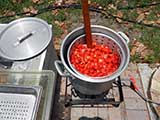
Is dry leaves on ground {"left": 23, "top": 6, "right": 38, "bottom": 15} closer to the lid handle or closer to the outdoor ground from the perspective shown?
the outdoor ground

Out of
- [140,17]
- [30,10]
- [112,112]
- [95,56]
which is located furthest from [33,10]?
[95,56]

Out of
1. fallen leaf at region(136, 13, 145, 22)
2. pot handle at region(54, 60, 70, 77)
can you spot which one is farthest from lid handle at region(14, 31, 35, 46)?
fallen leaf at region(136, 13, 145, 22)

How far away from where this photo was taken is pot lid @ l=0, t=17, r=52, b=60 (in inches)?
84.1

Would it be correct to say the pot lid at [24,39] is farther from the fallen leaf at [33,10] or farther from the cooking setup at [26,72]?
the fallen leaf at [33,10]

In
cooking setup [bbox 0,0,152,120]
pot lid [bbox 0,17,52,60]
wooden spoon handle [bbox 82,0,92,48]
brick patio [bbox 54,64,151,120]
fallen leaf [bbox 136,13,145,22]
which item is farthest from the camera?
fallen leaf [bbox 136,13,145,22]

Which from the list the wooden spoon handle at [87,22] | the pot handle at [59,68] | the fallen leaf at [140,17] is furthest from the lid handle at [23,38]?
the fallen leaf at [140,17]

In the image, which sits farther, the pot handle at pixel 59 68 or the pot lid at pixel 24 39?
the pot lid at pixel 24 39

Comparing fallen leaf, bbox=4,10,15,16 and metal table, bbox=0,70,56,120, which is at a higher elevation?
fallen leaf, bbox=4,10,15,16

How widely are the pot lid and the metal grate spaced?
30cm

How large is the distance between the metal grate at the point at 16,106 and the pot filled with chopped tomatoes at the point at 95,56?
1.01 ft

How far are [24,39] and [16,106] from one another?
535 millimetres

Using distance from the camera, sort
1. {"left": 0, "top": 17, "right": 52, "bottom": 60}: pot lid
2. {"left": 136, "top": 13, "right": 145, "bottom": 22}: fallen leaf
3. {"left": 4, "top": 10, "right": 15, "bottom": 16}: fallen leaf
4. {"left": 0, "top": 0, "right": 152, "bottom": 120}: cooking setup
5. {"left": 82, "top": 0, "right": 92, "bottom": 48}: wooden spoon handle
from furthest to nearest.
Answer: {"left": 4, "top": 10, "right": 15, "bottom": 16}: fallen leaf < {"left": 136, "top": 13, "right": 145, "bottom": 22}: fallen leaf < {"left": 0, "top": 17, "right": 52, "bottom": 60}: pot lid < {"left": 0, "top": 0, "right": 152, "bottom": 120}: cooking setup < {"left": 82, "top": 0, "right": 92, "bottom": 48}: wooden spoon handle

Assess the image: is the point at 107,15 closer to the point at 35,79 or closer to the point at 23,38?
the point at 23,38

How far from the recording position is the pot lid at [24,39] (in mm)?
2137
